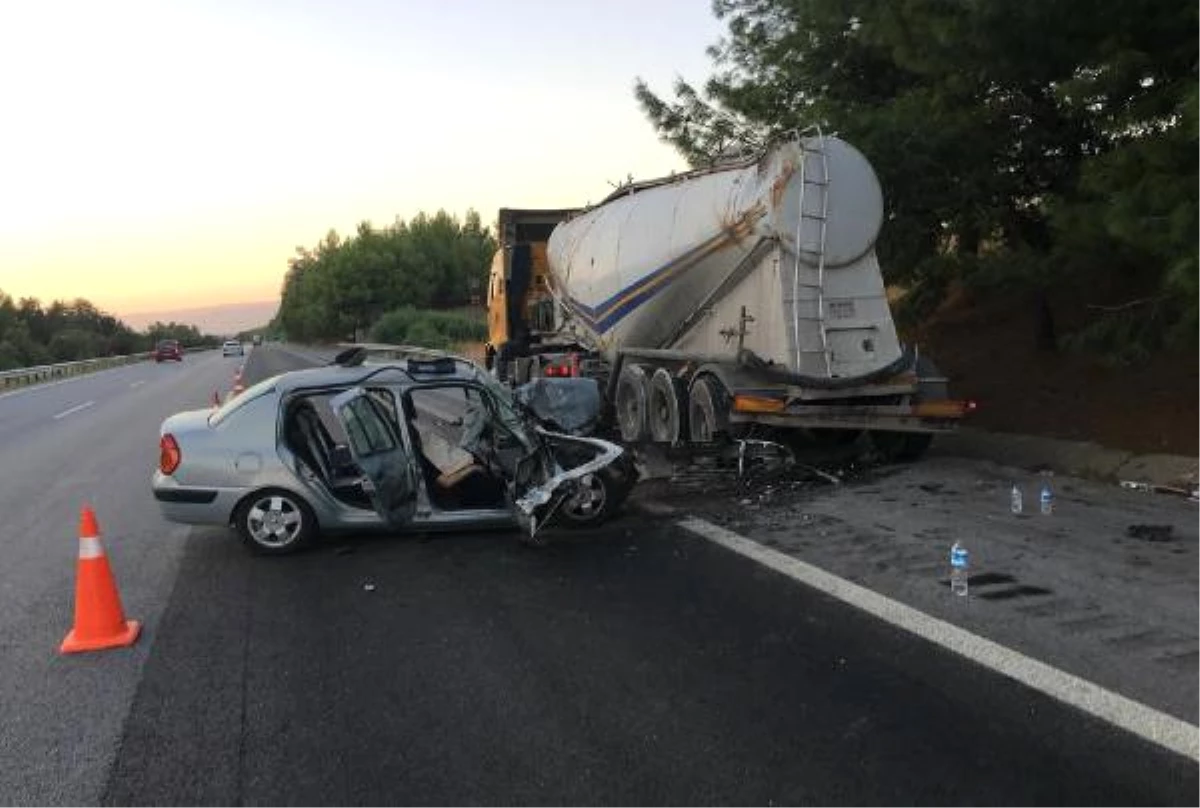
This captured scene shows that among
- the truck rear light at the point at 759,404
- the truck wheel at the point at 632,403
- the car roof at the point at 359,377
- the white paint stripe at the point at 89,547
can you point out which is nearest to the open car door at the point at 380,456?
the car roof at the point at 359,377

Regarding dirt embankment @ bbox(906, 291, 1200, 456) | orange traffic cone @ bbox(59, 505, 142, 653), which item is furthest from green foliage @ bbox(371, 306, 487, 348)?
orange traffic cone @ bbox(59, 505, 142, 653)

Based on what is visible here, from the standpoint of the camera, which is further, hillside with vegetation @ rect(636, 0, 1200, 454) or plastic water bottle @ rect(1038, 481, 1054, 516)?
hillside with vegetation @ rect(636, 0, 1200, 454)

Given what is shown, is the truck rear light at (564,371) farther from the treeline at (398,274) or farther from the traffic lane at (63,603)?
the treeline at (398,274)

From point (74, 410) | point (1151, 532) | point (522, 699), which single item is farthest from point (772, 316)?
point (74, 410)

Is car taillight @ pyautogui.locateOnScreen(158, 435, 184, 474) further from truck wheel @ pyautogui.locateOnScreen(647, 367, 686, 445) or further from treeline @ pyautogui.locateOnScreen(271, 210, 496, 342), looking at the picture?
treeline @ pyautogui.locateOnScreen(271, 210, 496, 342)

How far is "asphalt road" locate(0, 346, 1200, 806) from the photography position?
3904mm

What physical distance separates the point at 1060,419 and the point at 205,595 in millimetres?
9100

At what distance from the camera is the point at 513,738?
435 centimetres

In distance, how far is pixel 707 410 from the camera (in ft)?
37.0

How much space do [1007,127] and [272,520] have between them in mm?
8965

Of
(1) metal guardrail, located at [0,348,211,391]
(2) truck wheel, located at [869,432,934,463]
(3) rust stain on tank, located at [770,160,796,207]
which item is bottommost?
→ (1) metal guardrail, located at [0,348,211,391]

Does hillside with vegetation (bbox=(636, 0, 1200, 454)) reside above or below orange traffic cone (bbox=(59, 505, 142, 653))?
above

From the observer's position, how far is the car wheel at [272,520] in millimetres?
7676

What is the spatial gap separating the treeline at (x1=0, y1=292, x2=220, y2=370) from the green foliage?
172 ft
